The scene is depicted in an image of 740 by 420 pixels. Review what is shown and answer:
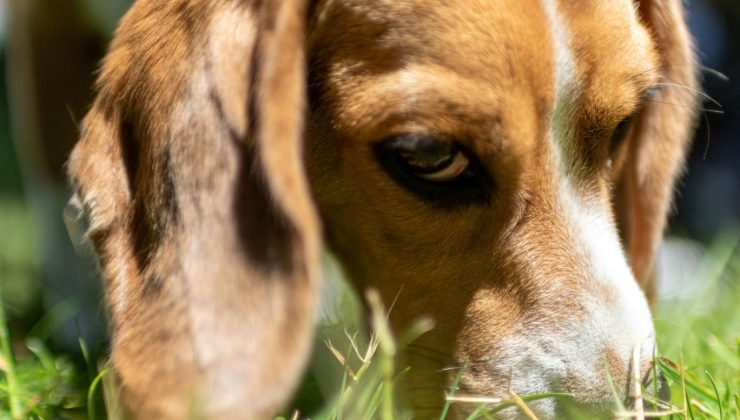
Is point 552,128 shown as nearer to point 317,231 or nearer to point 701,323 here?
point 317,231

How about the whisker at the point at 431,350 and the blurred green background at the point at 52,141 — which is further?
the blurred green background at the point at 52,141

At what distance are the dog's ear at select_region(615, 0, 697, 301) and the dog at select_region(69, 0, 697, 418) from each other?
0.65 metres

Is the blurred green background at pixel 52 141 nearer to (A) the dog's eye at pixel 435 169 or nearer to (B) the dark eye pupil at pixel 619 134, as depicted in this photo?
(B) the dark eye pupil at pixel 619 134

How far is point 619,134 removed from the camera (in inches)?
98.6

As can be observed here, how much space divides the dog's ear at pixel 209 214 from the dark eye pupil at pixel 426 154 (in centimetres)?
24

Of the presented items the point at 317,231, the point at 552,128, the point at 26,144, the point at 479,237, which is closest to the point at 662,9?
A: the point at 552,128

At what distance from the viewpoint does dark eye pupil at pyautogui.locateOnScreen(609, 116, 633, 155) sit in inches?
95.1

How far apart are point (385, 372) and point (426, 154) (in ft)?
1.73

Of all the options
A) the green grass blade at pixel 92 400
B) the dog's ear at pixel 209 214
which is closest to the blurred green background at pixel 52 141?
the green grass blade at pixel 92 400

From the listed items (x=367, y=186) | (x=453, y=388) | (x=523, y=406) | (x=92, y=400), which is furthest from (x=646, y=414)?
(x=92, y=400)

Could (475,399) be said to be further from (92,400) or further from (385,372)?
(92,400)

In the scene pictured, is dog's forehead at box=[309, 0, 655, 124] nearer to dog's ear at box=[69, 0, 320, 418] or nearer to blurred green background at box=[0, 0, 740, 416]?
dog's ear at box=[69, 0, 320, 418]

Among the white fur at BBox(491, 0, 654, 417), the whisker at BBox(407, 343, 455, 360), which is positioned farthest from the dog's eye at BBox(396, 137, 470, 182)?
the whisker at BBox(407, 343, 455, 360)

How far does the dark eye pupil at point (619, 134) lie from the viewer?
242 centimetres
